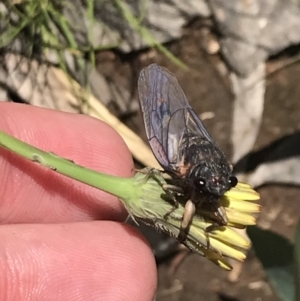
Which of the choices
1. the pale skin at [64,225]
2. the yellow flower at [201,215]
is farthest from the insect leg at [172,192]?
the pale skin at [64,225]

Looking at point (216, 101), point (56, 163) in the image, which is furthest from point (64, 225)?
point (216, 101)

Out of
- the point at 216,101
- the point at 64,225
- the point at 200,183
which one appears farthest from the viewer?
the point at 216,101

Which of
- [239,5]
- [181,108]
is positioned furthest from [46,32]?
[181,108]

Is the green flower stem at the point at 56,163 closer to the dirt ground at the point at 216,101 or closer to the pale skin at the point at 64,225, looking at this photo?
the pale skin at the point at 64,225

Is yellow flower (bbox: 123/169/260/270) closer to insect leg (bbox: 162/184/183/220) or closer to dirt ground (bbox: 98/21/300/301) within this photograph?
insect leg (bbox: 162/184/183/220)

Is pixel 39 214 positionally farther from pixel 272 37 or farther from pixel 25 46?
pixel 272 37

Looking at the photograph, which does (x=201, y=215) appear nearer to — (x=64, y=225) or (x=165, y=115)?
(x=165, y=115)

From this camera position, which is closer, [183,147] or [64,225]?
[183,147]
